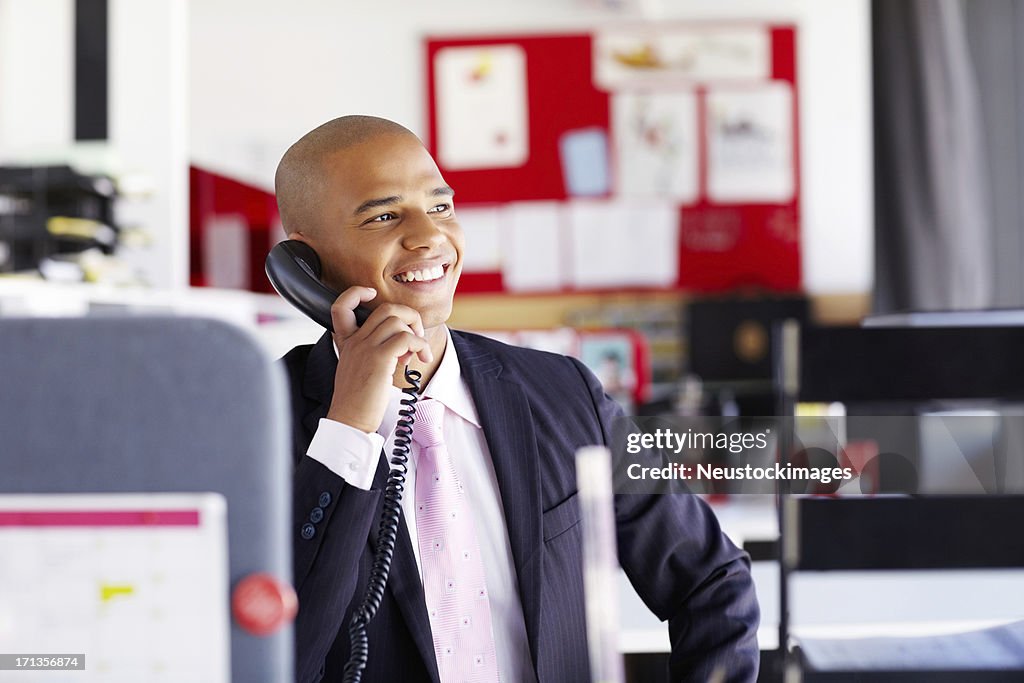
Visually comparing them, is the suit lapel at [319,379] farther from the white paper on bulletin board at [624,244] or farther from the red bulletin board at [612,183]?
the white paper on bulletin board at [624,244]

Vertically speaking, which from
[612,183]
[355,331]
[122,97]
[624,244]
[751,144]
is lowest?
[355,331]

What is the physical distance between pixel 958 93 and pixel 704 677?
1554 mm

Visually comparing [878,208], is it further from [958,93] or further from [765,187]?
[765,187]

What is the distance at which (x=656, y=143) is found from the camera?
521 cm

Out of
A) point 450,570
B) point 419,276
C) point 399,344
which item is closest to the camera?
point 399,344

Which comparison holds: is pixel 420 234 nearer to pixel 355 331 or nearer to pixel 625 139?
pixel 355 331

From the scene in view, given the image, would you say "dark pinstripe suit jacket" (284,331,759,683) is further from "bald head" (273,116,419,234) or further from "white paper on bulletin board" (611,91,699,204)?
"white paper on bulletin board" (611,91,699,204)

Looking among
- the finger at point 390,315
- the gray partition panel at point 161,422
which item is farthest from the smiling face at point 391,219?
the gray partition panel at point 161,422

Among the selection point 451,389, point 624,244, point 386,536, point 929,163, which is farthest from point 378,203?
point 624,244

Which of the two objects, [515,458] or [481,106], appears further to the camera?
[481,106]

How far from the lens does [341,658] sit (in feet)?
3.46

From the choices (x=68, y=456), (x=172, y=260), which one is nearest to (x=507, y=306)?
(x=172, y=260)

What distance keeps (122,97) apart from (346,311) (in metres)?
2.35

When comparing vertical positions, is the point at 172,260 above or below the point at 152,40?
below
